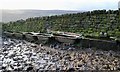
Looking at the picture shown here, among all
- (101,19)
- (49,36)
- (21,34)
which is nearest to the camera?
(101,19)

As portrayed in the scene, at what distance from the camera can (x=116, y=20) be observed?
18.0 m

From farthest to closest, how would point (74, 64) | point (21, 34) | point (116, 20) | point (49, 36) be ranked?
1. point (21, 34)
2. point (49, 36)
3. point (116, 20)
4. point (74, 64)

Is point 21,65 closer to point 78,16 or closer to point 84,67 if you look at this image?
point 84,67

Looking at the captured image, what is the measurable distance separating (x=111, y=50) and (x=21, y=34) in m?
13.2

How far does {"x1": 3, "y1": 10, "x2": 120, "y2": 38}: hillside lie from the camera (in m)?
18.2

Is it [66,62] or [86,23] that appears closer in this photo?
[66,62]

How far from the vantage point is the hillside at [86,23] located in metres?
18.2

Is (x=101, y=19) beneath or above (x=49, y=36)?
above

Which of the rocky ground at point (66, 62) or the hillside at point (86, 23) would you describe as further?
the hillside at point (86, 23)

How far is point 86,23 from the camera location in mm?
20844

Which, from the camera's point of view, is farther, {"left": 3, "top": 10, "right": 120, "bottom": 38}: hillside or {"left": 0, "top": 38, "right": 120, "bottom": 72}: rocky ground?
{"left": 3, "top": 10, "right": 120, "bottom": 38}: hillside

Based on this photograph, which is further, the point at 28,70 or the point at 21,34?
the point at 21,34

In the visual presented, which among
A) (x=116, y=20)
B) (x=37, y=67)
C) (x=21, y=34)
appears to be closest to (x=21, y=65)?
(x=37, y=67)

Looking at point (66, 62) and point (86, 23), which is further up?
point (86, 23)
